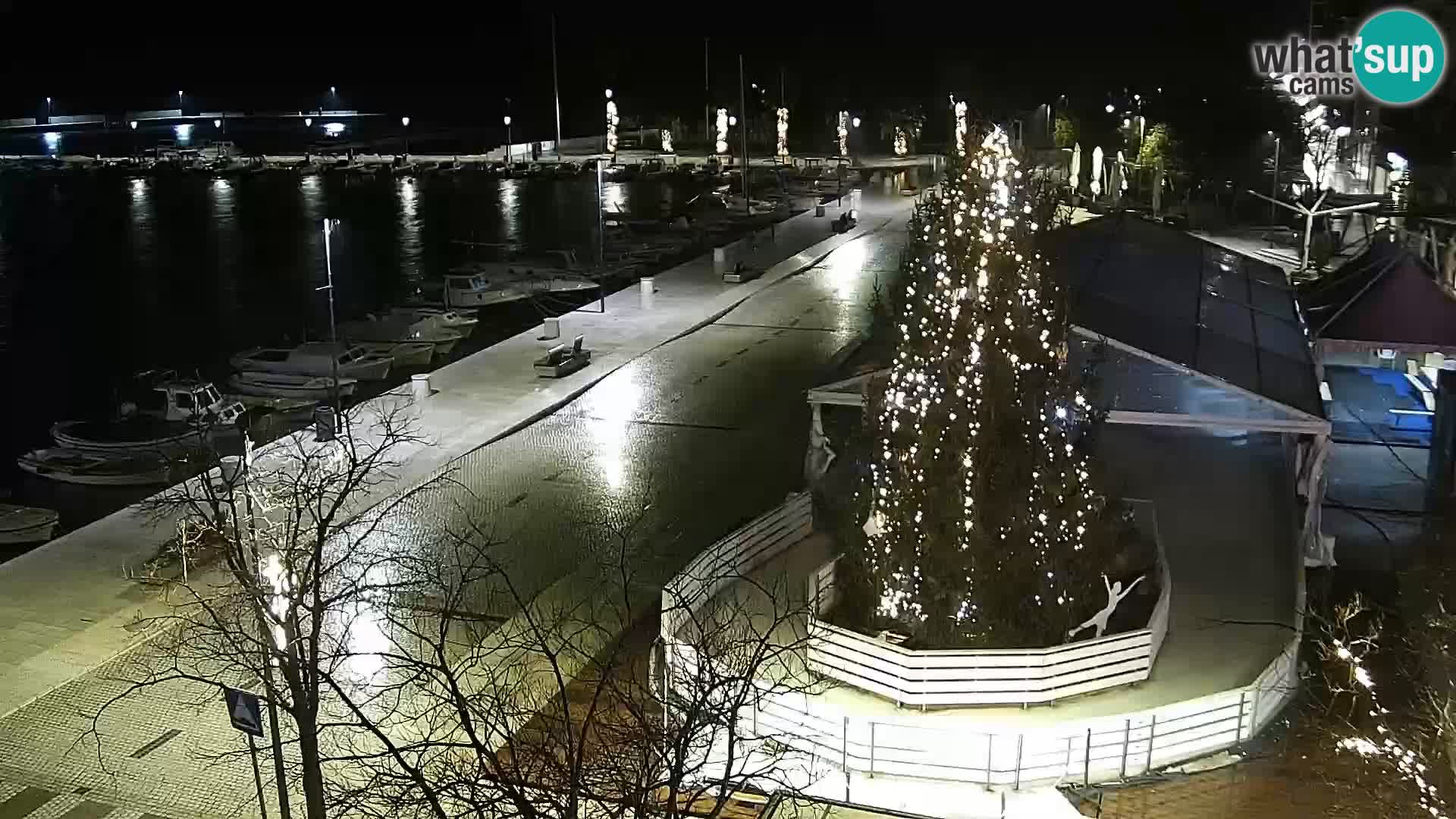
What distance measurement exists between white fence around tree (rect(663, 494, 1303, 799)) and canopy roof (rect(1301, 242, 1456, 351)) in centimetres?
1052

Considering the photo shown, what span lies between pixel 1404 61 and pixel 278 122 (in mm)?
167232

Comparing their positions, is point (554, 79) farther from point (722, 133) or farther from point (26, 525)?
point (26, 525)

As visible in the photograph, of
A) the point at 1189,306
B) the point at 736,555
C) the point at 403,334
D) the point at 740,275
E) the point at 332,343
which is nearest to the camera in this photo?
the point at 736,555

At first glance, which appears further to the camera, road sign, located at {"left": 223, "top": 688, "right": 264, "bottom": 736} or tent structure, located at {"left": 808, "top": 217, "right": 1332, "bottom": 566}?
tent structure, located at {"left": 808, "top": 217, "right": 1332, "bottom": 566}

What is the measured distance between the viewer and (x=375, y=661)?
614 inches

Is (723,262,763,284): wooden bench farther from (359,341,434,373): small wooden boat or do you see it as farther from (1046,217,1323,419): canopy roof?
(1046,217,1323,419): canopy roof

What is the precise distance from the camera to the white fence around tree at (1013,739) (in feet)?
42.5

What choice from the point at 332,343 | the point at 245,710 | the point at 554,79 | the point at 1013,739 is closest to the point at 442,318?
the point at 332,343

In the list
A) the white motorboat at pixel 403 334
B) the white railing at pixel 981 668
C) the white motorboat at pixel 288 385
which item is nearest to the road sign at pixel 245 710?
the white railing at pixel 981 668

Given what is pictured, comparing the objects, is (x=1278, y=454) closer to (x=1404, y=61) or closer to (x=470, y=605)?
(x=1404, y=61)

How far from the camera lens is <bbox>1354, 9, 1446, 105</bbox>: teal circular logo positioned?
79.8 ft

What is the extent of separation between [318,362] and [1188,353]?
23427 millimetres

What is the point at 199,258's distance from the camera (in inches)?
2498

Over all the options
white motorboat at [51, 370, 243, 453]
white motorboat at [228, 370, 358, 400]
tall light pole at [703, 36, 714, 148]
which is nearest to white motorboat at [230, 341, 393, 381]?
white motorboat at [228, 370, 358, 400]
